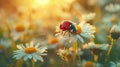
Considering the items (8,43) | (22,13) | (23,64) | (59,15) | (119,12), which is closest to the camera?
(23,64)

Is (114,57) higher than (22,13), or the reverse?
(22,13)

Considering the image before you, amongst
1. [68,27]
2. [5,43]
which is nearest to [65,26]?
[68,27]

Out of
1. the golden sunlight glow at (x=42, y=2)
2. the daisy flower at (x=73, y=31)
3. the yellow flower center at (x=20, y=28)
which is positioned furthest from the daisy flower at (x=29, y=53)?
the golden sunlight glow at (x=42, y=2)

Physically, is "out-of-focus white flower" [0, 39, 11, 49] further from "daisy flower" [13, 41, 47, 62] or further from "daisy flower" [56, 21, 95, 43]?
"daisy flower" [56, 21, 95, 43]

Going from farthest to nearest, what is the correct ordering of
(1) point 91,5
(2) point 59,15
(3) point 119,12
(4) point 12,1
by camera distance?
(4) point 12,1 < (1) point 91,5 < (2) point 59,15 < (3) point 119,12

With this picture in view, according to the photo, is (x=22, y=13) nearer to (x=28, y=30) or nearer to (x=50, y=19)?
(x=50, y=19)

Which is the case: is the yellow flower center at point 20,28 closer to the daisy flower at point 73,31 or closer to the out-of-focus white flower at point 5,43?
the out-of-focus white flower at point 5,43

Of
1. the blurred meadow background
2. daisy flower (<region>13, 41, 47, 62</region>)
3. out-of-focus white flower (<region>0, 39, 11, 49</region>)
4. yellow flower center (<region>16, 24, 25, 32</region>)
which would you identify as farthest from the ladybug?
yellow flower center (<region>16, 24, 25, 32</region>)

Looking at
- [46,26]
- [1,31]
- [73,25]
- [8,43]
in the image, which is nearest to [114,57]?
[73,25]
